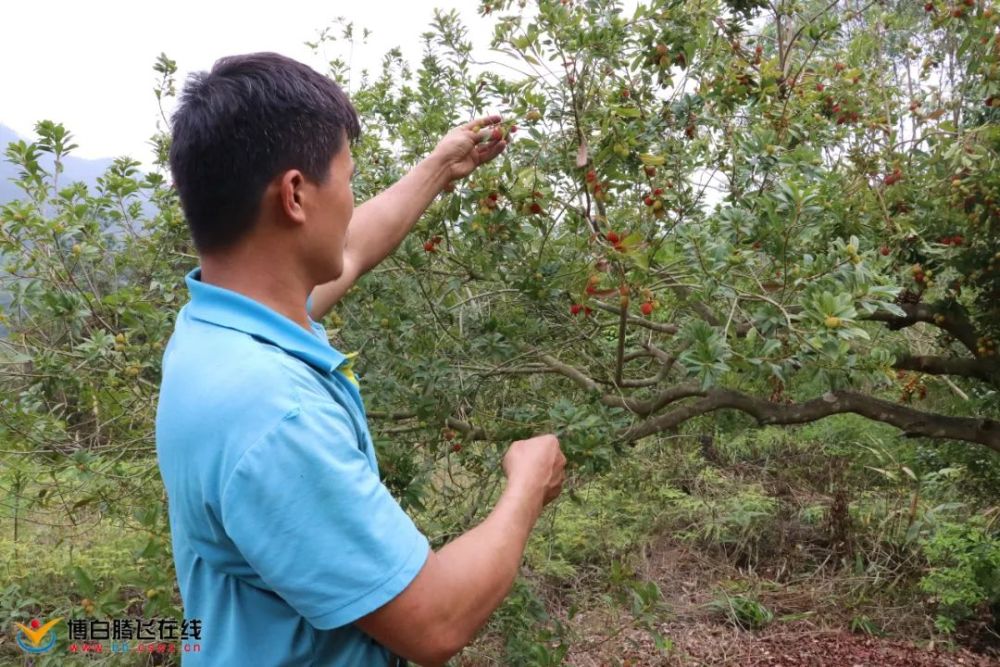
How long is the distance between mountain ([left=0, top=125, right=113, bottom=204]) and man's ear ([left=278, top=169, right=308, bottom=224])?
2.02 m

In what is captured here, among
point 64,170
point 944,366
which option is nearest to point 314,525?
point 64,170

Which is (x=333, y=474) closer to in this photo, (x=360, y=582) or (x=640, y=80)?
(x=360, y=582)

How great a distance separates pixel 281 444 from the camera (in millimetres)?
894

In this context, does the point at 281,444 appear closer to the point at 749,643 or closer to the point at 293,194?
the point at 293,194

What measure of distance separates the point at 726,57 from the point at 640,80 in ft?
1.63

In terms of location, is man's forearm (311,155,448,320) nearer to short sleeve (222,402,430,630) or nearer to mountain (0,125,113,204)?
short sleeve (222,402,430,630)

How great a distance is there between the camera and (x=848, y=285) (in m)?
1.62

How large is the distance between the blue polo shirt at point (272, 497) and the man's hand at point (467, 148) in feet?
3.29

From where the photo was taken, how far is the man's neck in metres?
1.08

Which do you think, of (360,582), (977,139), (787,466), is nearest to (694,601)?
(787,466)

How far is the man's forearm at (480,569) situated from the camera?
97cm

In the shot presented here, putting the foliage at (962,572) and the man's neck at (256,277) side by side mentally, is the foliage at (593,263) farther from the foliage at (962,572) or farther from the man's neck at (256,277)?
the foliage at (962,572)

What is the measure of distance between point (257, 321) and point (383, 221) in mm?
913
